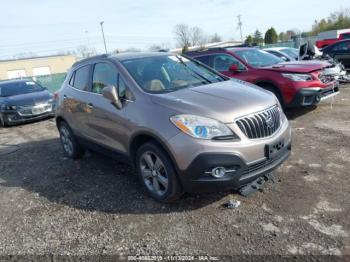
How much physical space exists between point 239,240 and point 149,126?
151cm

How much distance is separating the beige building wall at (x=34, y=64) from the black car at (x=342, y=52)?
50.6 meters

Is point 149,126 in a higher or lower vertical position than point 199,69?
lower

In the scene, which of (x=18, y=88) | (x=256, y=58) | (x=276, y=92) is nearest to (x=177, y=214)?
(x=276, y=92)

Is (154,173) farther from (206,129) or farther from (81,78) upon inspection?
(81,78)

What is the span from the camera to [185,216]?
148 inches

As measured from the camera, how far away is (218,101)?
3.72 m

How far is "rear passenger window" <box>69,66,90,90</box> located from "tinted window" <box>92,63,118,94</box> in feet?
0.87

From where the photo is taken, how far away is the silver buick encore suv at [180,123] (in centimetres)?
345

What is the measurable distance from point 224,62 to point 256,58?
801 millimetres

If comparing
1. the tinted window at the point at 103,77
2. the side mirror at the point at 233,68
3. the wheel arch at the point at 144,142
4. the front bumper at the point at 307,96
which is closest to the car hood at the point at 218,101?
the wheel arch at the point at 144,142

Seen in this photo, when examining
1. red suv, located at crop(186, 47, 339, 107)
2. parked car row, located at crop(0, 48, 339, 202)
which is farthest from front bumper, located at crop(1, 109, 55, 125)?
red suv, located at crop(186, 47, 339, 107)

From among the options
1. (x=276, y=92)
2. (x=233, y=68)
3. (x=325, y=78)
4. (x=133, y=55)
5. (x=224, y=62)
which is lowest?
(x=276, y=92)

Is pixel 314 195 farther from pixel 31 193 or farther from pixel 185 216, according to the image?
pixel 31 193

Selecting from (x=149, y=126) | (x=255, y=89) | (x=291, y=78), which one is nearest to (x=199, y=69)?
(x=255, y=89)
